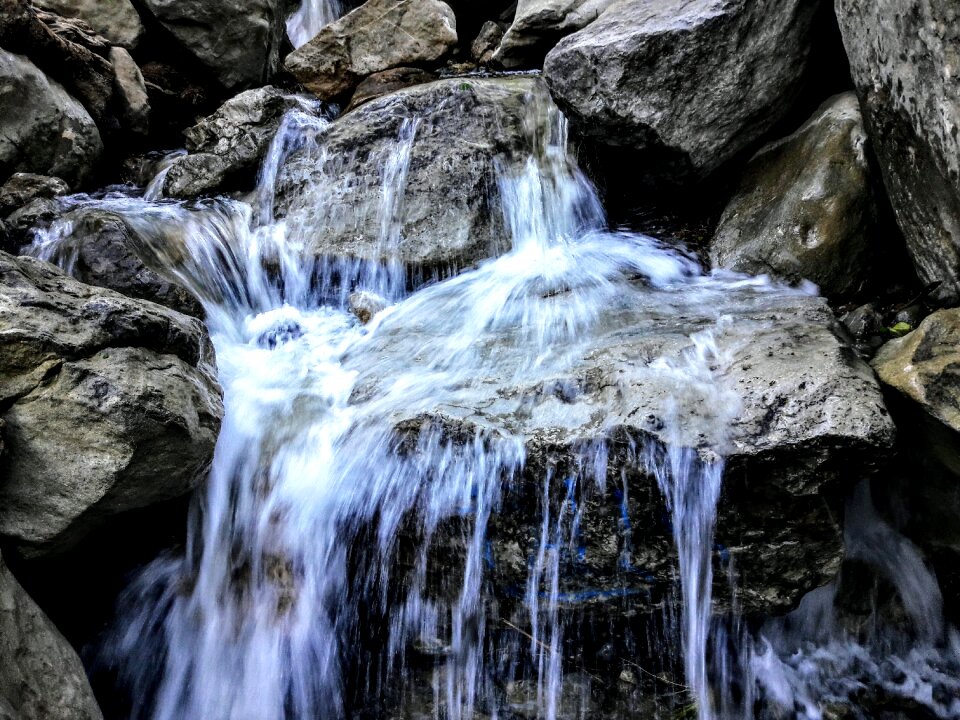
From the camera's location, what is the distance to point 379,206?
20.3ft

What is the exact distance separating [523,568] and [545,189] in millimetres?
3956

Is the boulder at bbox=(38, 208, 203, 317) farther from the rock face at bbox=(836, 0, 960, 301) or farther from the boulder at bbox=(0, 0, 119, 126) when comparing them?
the rock face at bbox=(836, 0, 960, 301)

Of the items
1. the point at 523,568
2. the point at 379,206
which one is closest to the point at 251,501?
the point at 523,568

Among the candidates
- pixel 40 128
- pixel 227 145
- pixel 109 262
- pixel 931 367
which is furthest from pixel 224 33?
pixel 931 367

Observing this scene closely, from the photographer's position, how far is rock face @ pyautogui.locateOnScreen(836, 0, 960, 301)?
3.25m

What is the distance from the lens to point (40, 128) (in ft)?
21.6

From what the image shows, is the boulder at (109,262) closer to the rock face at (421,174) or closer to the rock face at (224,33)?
the rock face at (421,174)

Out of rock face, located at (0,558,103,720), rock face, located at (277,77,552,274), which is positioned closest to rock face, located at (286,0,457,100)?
rock face, located at (277,77,552,274)

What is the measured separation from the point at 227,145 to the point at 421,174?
2216mm

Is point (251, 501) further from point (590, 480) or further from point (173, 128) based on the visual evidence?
point (173, 128)

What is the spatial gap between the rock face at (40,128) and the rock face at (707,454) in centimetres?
551

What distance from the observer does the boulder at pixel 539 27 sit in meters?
7.60

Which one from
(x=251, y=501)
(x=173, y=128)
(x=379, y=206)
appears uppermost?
(x=173, y=128)

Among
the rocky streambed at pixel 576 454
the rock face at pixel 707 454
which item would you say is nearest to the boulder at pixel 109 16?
the rocky streambed at pixel 576 454
